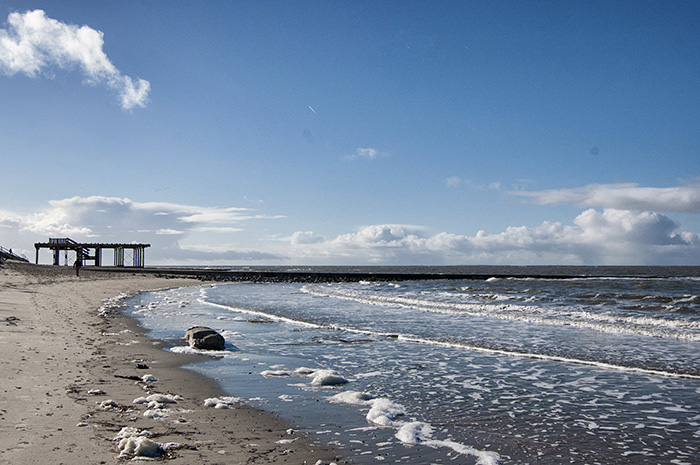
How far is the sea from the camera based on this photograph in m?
6.11

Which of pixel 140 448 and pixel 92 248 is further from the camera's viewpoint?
pixel 92 248

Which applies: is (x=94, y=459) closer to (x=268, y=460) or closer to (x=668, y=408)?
(x=268, y=460)

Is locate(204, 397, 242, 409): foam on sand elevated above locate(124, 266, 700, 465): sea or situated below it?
above

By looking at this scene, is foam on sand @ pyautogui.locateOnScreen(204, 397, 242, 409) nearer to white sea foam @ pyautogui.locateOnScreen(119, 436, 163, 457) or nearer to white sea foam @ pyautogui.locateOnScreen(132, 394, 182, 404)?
white sea foam @ pyautogui.locateOnScreen(132, 394, 182, 404)

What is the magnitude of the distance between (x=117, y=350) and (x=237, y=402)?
5.94 m

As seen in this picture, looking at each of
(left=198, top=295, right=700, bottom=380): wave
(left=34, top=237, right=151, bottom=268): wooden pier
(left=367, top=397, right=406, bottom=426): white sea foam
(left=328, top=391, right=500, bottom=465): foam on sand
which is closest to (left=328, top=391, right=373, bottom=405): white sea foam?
(left=328, top=391, right=500, bottom=465): foam on sand

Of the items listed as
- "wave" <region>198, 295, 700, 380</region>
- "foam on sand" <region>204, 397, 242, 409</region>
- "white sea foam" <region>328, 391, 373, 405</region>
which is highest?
"foam on sand" <region>204, 397, 242, 409</region>

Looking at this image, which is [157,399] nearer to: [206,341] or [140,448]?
[140,448]

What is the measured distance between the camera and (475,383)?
9.59m

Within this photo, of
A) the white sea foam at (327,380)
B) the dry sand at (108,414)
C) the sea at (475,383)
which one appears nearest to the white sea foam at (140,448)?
the dry sand at (108,414)

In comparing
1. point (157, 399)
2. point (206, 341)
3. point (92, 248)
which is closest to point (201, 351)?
point (206, 341)

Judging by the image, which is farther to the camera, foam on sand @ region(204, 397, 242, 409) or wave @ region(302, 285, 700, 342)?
wave @ region(302, 285, 700, 342)

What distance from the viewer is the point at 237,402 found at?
794 centimetres

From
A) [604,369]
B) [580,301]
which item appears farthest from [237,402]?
[580,301]
